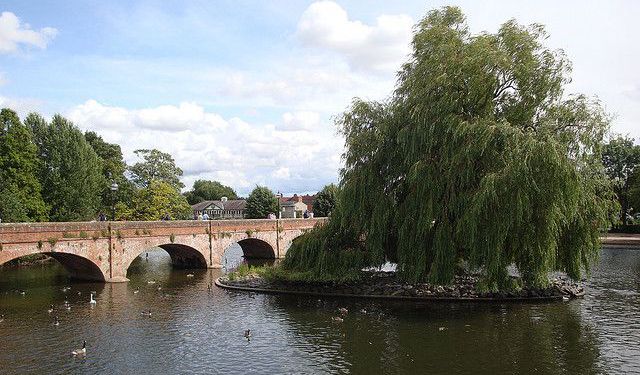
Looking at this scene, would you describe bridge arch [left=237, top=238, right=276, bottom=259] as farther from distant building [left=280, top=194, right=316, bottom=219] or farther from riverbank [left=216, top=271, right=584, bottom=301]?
distant building [left=280, top=194, right=316, bottom=219]

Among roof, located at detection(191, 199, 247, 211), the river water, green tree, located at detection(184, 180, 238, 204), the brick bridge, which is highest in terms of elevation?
green tree, located at detection(184, 180, 238, 204)

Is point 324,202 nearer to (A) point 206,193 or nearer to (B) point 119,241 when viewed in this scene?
(B) point 119,241

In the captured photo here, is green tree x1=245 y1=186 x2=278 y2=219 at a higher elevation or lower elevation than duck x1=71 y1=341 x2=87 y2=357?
higher

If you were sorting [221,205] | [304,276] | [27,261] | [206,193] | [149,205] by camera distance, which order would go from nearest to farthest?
1. [304,276]
2. [27,261]
3. [149,205]
4. [221,205]
5. [206,193]

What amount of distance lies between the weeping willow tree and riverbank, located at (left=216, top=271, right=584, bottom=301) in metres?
1.97

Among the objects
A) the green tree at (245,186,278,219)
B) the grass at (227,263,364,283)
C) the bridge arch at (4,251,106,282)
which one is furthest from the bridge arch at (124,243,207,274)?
the green tree at (245,186,278,219)

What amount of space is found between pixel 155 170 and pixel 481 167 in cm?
5790

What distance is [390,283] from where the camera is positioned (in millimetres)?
30453

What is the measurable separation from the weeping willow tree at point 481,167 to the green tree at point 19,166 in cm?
3284

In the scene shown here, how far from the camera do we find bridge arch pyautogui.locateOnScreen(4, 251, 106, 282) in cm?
3473

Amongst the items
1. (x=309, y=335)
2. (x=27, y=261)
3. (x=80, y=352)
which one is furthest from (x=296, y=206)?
(x=80, y=352)

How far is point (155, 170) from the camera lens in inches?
2906

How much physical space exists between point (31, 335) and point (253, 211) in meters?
60.7

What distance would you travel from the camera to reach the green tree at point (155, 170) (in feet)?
240
